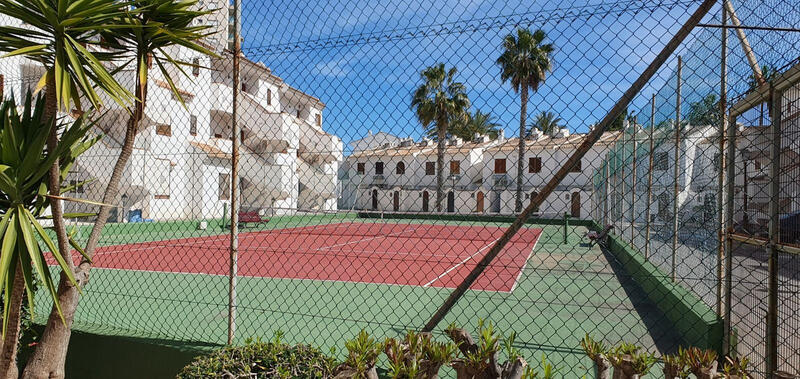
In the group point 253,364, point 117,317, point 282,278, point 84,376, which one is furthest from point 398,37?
point 282,278

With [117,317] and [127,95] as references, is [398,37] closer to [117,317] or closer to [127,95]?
[127,95]

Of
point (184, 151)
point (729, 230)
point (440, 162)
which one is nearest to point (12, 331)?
point (729, 230)

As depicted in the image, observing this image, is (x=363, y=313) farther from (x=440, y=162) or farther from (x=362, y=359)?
(x=362, y=359)

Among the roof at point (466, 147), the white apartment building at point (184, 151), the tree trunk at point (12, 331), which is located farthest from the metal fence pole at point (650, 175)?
the white apartment building at point (184, 151)

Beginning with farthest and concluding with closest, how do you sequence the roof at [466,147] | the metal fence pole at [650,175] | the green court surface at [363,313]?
1. the roof at [466,147]
2. the metal fence pole at [650,175]
3. the green court surface at [363,313]

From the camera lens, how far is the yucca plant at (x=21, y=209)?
2676 mm

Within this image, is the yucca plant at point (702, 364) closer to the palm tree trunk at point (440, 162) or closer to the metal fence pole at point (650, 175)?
the palm tree trunk at point (440, 162)

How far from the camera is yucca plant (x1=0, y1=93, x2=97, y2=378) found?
2.68m

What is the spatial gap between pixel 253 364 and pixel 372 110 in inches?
67.4

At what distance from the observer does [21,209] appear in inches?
108

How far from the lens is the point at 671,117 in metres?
6.85

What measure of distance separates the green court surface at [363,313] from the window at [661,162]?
169cm

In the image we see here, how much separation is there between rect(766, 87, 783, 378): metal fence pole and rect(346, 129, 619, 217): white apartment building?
42.4 inches

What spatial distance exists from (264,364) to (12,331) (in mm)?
1512
